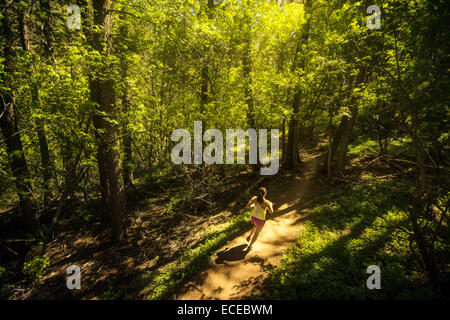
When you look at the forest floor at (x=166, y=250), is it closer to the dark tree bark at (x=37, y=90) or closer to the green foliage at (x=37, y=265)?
the green foliage at (x=37, y=265)

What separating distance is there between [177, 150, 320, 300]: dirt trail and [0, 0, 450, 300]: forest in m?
0.05

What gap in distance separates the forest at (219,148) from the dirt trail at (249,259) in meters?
0.05

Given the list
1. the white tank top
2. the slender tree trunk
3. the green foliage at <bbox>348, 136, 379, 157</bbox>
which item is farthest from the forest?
the green foliage at <bbox>348, 136, 379, 157</bbox>

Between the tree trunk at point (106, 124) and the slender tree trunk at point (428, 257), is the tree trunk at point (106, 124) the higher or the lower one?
the higher one

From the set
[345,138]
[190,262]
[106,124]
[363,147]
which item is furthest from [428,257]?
[363,147]

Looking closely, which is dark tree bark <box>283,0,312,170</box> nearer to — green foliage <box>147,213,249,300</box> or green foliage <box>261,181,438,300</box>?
green foliage <box>261,181,438,300</box>

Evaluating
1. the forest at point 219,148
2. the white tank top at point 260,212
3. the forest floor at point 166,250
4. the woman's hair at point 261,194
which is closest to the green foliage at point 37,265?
the forest at point 219,148

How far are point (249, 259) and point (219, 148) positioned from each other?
17.7 feet

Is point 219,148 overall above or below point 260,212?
above

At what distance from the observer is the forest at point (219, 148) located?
434cm

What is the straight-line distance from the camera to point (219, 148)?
30.9 feet

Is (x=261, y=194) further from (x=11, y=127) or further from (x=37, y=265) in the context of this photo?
(x=11, y=127)
